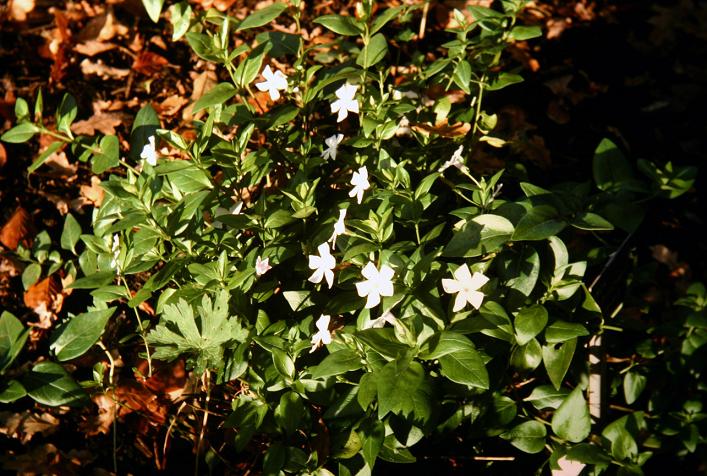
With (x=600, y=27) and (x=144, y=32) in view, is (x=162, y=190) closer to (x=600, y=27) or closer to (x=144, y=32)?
(x=144, y=32)

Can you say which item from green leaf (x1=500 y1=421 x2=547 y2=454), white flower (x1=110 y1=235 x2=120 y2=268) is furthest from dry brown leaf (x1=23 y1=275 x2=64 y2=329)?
green leaf (x1=500 y1=421 x2=547 y2=454)

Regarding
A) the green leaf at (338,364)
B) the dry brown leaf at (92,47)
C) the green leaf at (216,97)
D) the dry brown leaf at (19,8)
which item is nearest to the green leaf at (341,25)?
the green leaf at (216,97)

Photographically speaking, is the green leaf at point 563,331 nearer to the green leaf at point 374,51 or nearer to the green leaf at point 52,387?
the green leaf at point 374,51

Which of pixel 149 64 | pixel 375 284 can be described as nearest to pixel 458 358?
pixel 375 284

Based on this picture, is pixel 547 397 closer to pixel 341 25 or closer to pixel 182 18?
pixel 341 25

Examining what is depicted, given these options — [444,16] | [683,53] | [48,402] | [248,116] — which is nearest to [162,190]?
[248,116]
